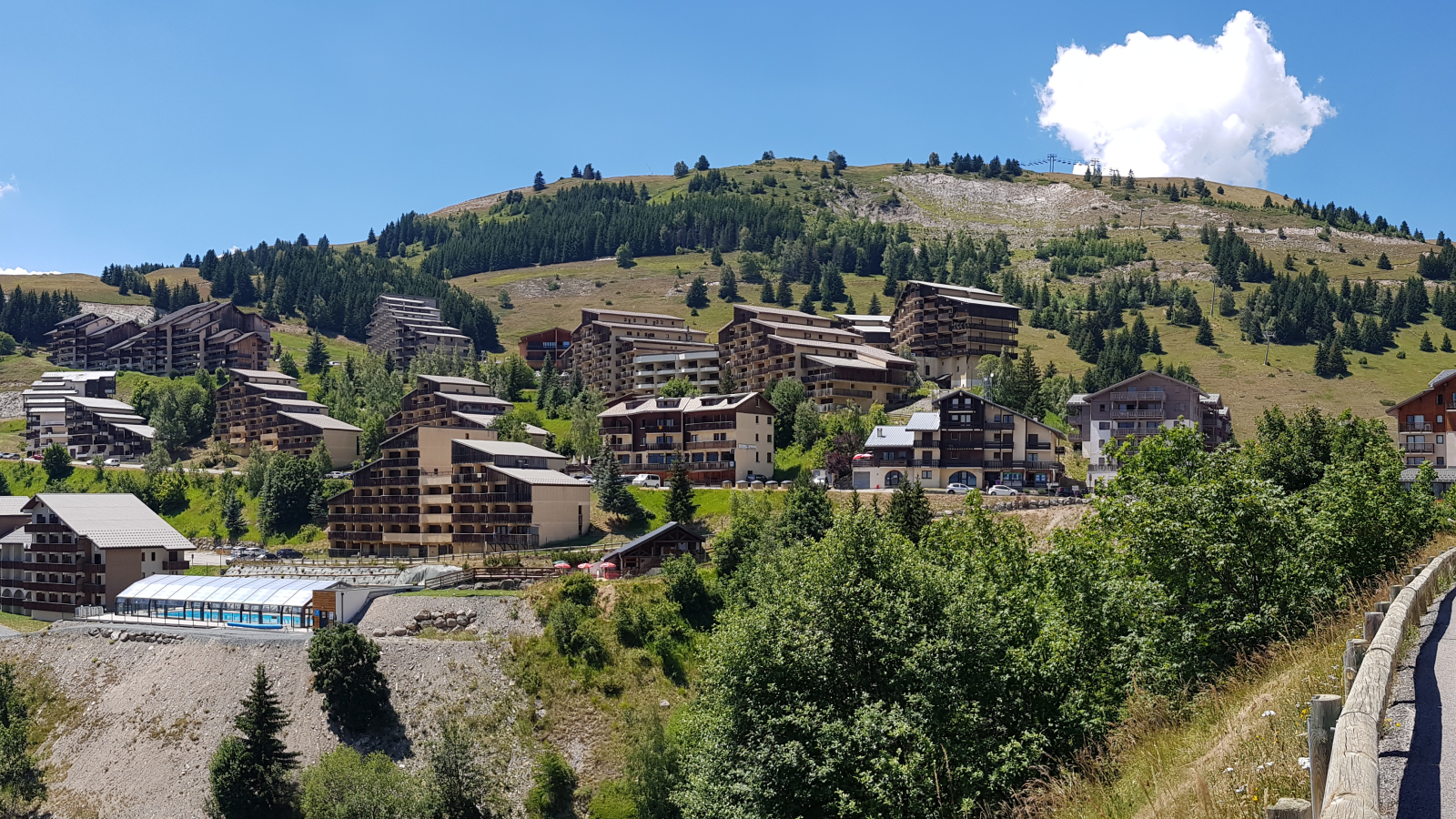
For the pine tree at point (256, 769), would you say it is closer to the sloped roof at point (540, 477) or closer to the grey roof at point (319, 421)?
the sloped roof at point (540, 477)

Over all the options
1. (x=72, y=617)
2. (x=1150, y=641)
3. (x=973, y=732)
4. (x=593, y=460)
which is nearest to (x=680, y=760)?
(x=973, y=732)

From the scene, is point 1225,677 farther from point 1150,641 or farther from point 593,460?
point 593,460

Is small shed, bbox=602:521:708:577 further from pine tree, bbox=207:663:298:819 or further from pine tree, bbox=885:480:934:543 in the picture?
pine tree, bbox=207:663:298:819

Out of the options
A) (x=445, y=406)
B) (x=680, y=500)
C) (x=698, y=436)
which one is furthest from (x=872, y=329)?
(x=680, y=500)

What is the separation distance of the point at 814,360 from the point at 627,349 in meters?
40.4

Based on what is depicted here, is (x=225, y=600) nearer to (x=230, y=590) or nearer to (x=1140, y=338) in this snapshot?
(x=230, y=590)

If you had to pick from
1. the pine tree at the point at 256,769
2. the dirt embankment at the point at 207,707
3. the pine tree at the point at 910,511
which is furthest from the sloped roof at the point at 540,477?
the pine tree at the point at 256,769

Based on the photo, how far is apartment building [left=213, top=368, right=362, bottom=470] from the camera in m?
140

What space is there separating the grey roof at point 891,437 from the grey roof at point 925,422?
2.09 feet

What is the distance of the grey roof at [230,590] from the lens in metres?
77.8

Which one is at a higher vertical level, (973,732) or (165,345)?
(165,345)

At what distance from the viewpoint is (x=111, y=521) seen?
318 feet

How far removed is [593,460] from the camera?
121m

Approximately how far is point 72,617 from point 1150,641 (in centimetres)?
8920
